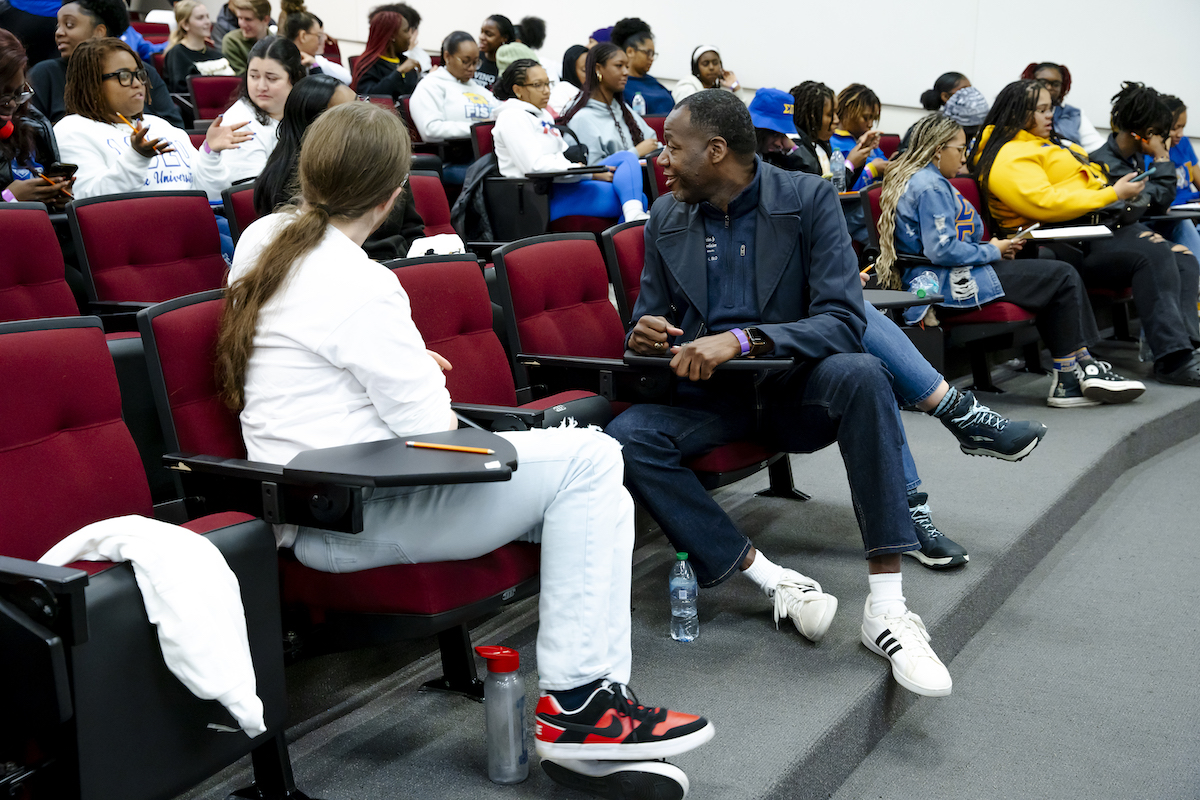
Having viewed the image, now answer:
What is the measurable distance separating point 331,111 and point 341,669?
1010 millimetres

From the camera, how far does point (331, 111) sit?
4.99 ft

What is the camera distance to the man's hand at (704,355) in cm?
194

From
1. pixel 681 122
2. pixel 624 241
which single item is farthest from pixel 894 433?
pixel 624 241

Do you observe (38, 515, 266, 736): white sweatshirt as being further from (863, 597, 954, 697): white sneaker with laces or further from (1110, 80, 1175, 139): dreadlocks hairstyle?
(1110, 80, 1175, 139): dreadlocks hairstyle

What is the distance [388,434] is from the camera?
150cm

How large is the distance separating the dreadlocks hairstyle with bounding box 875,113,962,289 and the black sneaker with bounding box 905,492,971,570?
1471mm

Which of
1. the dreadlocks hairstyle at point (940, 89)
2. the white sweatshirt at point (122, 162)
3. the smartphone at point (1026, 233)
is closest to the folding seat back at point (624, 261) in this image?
the white sweatshirt at point (122, 162)

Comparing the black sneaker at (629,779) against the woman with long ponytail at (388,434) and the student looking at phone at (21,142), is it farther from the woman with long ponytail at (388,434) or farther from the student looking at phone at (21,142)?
the student looking at phone at (21,142)

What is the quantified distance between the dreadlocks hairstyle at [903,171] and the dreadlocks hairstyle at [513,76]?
5.32ft

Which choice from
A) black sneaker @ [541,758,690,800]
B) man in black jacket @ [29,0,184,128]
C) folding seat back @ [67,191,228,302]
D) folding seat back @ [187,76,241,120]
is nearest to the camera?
black sneaker @ [541,758,690,800]

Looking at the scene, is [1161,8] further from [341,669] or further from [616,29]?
[341,669]

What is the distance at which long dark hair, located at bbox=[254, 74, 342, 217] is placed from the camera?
8.21ft

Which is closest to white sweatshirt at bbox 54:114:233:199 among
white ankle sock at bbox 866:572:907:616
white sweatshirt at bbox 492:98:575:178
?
white sweatshirt at bbox 492:98:575:178

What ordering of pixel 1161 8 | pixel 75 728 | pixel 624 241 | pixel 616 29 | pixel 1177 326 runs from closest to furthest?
pixel 75 728
pixel 624 241
pixel 1177 326
pixel 616 29
pixel 1161 8
